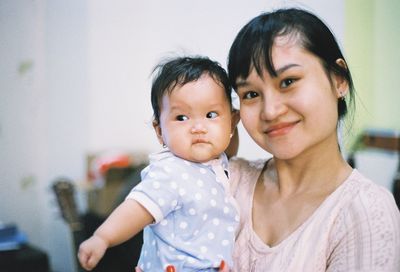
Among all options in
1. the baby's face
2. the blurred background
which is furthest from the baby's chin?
the blurred background

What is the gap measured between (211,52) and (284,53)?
30.6 inches

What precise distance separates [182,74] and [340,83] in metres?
0.34

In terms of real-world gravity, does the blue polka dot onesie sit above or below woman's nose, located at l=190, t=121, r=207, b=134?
below

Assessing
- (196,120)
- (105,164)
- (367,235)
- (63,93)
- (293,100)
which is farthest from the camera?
(63,93)

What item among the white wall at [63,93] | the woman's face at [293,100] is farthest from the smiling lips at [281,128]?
the white wall at [63,93]

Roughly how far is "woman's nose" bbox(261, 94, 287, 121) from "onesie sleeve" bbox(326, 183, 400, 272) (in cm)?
22

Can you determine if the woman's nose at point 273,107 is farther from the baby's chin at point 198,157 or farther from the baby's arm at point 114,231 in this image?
the baby's arm at point 114,231

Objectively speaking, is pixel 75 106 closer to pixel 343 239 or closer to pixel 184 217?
pixel 184 217

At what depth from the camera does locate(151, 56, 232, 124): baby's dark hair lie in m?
0.98

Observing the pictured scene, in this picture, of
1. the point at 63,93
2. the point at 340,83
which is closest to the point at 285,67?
the point at 340,83

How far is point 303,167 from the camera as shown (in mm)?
1003

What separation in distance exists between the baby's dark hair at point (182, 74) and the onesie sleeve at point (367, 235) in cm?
37

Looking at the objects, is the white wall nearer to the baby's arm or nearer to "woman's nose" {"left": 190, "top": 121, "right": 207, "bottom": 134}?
"woman's nose" {"left": 190, "top": 121, "right": 207, "bottom": 134}

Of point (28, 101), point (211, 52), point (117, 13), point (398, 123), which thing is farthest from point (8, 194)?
point (398, 123)
